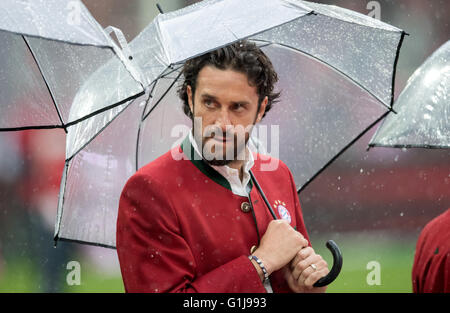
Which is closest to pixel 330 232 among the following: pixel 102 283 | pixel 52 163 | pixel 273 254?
pixel 102 283

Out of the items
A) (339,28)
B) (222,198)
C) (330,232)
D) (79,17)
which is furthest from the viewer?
(330,232)

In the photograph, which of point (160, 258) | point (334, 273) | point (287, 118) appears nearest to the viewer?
point (160, 258)

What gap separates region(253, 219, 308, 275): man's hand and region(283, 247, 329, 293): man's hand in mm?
33

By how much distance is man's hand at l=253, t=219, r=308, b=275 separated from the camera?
6.77 feet

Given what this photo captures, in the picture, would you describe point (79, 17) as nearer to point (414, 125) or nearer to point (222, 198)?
point (222, 198)

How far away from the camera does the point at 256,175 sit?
2.40 meters

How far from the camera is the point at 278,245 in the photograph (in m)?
2.10

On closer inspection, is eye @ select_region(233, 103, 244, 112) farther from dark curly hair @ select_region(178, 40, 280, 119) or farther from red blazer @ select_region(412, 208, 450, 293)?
red blazer @ select_region(412, 208, 450, 293)

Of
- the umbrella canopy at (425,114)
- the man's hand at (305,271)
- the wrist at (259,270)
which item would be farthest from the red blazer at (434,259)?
the wrist at (259,270)

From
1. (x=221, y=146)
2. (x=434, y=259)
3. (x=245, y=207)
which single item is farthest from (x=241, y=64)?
(x=434, y=259)

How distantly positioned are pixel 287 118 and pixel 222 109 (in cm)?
78

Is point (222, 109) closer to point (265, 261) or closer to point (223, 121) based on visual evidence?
point (223, 121)
